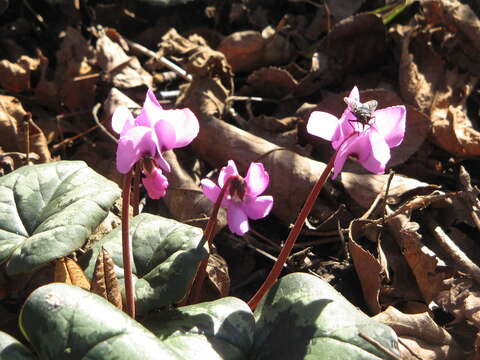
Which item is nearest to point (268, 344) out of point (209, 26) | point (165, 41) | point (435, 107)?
point (435, 107)

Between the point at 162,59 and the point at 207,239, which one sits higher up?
the point at 207,239


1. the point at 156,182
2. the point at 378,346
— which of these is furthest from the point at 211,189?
the point at 378,346

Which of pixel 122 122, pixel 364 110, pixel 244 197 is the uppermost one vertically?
pixel 364 110

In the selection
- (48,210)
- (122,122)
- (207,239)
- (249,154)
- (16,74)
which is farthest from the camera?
(16,74)

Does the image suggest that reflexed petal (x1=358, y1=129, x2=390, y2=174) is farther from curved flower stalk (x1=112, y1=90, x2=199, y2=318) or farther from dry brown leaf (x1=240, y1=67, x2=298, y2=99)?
dry brown leaf (x1=240, y1=67, x2=298, y2=99)

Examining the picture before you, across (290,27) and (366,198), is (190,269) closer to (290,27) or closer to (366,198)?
(366,198)

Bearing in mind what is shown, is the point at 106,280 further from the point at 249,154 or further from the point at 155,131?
the point at 249,154

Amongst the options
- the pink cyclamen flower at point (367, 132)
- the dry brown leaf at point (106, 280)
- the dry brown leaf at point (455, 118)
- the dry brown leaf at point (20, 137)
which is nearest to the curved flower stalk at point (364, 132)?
the pink cyclamen flower at point (367, 132)

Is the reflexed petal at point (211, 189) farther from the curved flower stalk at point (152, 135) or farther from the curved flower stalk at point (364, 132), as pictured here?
the curved flower stalk at point (364, 132)
